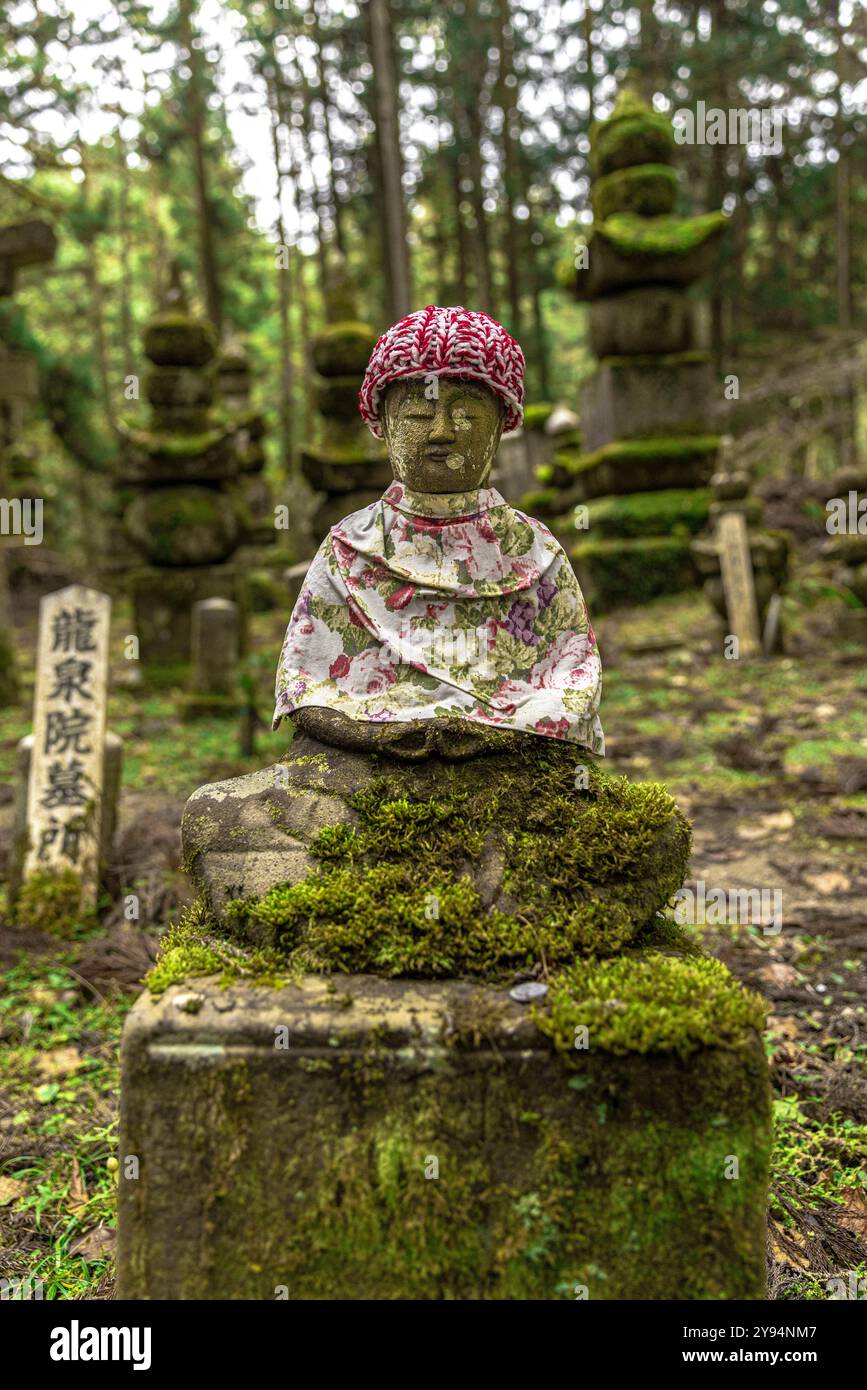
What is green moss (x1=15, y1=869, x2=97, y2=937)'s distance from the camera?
4629 millimetres

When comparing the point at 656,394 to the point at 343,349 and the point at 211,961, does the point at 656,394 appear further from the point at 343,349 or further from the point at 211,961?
the point at 211,961

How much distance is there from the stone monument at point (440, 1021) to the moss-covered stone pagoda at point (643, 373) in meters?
7.95

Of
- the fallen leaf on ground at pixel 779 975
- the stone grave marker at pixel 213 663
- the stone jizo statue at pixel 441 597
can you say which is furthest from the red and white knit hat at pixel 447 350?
the stone grave marker at pixel 213 663

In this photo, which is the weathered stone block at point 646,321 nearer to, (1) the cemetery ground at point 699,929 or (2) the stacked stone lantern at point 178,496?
(1) the cemetery ground at point 699,929

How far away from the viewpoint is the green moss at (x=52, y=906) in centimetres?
463

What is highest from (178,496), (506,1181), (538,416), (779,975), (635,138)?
(635,138)

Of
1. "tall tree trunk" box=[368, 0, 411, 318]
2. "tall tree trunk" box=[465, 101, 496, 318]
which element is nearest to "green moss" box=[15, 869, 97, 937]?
"tall tree trunk" box=[368, 0, 411, 318]

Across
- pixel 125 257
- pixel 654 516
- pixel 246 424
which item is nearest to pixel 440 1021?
pixel 654 516

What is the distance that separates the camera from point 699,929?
4.42m

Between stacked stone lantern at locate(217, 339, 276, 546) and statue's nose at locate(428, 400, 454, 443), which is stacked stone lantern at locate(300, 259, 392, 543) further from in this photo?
statue's nose at locate(428, 400, 454, 443)

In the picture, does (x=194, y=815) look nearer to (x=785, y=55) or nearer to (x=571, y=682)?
(x=571, y=682)

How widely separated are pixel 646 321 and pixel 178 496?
17.2ft

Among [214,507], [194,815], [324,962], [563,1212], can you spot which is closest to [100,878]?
[194,815]

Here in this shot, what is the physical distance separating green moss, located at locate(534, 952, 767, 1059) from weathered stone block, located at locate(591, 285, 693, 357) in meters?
9.81
